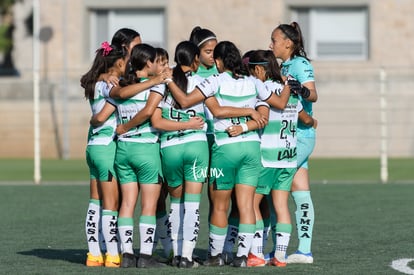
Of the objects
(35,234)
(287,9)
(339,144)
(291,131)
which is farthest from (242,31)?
(291,131)

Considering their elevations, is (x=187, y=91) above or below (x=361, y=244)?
above

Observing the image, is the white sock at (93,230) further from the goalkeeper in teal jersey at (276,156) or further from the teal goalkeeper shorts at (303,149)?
the teal goalkeeper shorts at (303,149)

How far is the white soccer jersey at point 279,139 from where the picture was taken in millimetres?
9914

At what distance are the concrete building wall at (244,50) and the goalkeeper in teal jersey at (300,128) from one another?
1604cm

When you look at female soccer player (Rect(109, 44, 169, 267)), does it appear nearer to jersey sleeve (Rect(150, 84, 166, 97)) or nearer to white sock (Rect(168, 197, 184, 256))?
jersey sleeve (Rect(150, 84, 166, 97))

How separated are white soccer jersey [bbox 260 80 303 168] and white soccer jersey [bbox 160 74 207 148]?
55cm

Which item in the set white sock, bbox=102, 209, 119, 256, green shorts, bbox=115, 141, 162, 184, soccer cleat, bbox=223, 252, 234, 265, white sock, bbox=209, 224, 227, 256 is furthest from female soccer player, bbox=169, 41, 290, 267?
white sock, bbox=102, 209, 119, 256

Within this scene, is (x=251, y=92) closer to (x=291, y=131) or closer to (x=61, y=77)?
(x=291, y=131)

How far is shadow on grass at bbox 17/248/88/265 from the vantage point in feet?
34.3

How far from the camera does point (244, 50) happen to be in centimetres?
2811

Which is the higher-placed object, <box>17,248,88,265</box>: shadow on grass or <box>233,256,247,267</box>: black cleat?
<box>233,256,247,267</box>: black cleat

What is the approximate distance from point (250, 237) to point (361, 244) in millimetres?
1964

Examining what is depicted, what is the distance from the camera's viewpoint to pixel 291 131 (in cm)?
998

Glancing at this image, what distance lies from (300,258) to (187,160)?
50.9 inches
